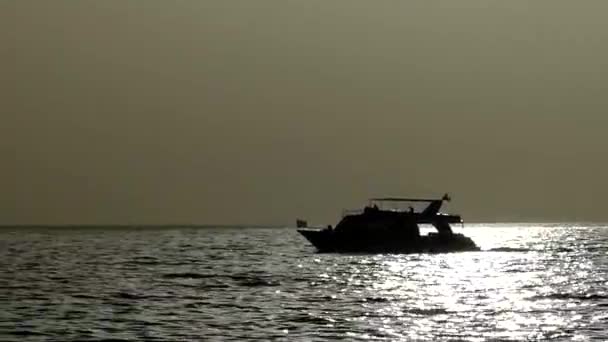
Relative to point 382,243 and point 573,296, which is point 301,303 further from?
point 382,243

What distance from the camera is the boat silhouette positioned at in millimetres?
123688

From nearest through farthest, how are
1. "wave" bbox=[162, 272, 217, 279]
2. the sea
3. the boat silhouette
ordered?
the sea < "wave" bbox=[162, 272, 217, 279] < the boat silhouette

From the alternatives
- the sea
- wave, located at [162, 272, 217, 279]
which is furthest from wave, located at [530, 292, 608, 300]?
wave, located at [162, 272, 217, 279]

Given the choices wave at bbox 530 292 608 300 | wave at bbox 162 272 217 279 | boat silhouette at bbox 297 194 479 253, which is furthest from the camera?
boat silhouette at bbox 297 194 479 253

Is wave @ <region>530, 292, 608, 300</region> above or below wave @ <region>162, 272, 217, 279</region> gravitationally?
below

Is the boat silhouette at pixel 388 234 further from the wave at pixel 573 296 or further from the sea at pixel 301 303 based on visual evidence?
the wave at pixel 573 296

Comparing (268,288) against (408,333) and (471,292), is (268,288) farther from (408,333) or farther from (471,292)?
(408,333)

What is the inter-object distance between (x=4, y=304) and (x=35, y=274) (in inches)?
1198

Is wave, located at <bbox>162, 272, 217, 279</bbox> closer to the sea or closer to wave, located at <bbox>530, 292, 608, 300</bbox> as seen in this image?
the sea

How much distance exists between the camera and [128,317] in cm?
5103

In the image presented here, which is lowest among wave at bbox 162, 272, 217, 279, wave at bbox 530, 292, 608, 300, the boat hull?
wave at bbox 530, 292, 608, 300

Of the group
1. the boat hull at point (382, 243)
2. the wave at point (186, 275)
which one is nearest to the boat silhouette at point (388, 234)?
the boat hull at point (382, 243)

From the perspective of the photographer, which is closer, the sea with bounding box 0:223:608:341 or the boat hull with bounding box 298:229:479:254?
the sea with bounding box 0:223:608:341

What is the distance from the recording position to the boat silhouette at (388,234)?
123688 mm
